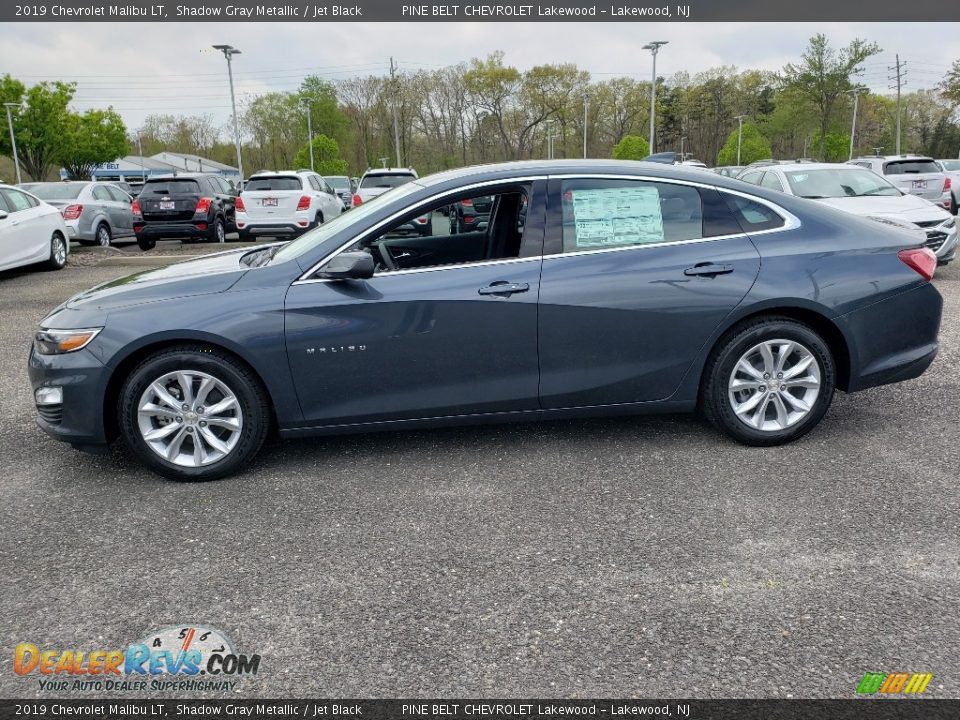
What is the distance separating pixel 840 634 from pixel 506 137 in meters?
68.4

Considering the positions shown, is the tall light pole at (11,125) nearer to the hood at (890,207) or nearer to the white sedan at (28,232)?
the white sedan at (28,232)

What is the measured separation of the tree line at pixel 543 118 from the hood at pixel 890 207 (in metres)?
49.6

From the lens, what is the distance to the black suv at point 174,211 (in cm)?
1661

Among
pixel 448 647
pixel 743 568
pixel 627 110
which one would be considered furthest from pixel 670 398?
pixel 627 110

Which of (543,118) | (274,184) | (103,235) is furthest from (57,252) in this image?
(543,118)

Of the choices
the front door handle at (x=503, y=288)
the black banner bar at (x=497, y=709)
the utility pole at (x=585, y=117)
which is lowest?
the black banner bar at (x=497, y=709)

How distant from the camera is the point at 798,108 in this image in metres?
59.7

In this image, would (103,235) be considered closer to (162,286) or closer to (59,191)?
(59,191)

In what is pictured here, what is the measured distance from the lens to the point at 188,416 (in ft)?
13.2

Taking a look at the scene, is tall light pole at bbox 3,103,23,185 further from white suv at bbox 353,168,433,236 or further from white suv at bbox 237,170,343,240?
white suv at bbox 237,170,343,240

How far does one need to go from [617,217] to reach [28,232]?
451 inches

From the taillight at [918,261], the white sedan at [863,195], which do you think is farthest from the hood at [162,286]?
the white sedan at [863,195]

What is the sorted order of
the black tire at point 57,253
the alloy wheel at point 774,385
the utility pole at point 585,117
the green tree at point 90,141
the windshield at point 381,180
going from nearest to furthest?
the alloy wheel at point 774,385 < the black tire at point 57,253 < the windshield at point 381,180 < the green tree at point 90,141 < the utility pole at point 585,117

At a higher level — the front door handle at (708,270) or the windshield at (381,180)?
the windshield at (381,180)
